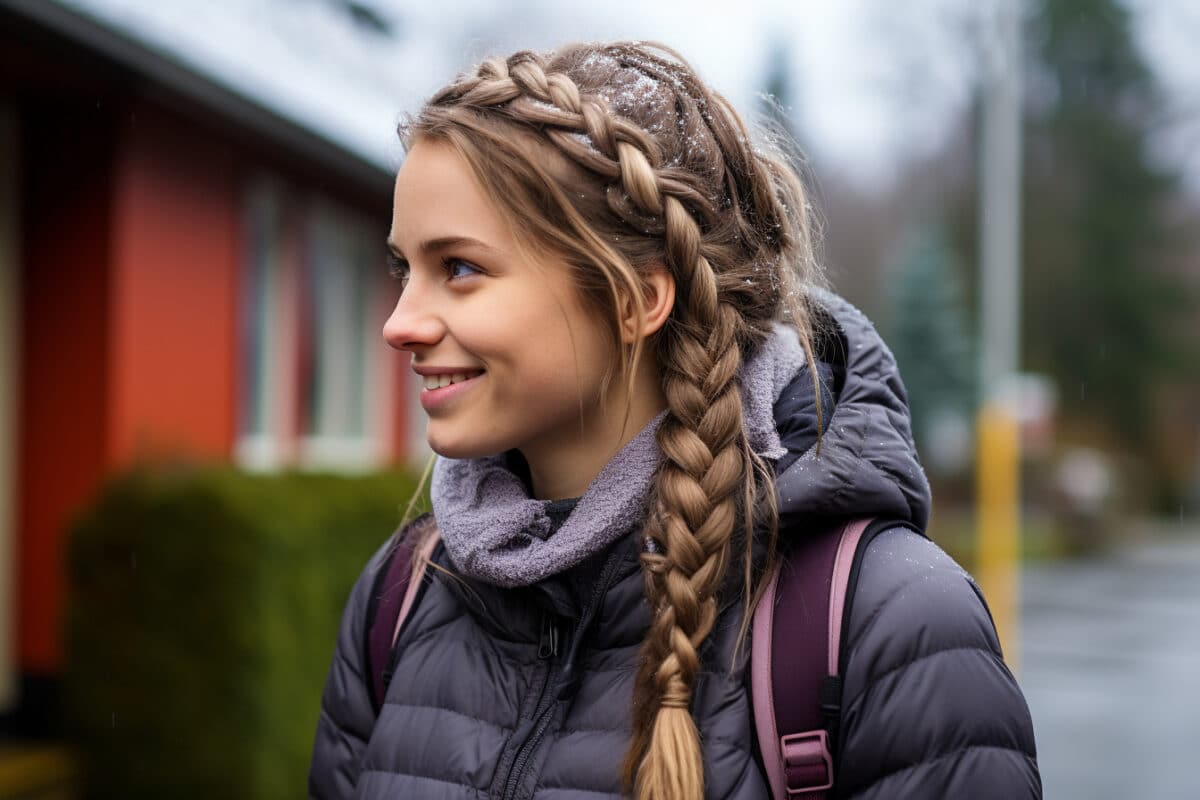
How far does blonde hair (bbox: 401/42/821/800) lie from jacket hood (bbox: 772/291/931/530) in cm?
5

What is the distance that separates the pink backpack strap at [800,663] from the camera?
1.49m

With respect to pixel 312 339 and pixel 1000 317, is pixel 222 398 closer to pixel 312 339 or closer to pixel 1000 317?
pixel 312 339

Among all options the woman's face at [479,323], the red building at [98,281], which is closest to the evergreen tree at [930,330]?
the red building at [98,281]

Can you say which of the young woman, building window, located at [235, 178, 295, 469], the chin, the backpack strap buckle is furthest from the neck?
building window, located at [235, 178, 295, 469]

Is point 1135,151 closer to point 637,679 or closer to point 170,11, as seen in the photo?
point 170,11

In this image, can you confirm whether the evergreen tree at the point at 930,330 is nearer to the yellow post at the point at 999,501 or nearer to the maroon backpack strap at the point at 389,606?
the yellow post at the point at 999,501

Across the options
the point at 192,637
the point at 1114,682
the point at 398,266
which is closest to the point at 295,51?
the point at 192,637

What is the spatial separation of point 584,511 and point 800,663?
36 cm

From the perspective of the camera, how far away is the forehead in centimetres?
164

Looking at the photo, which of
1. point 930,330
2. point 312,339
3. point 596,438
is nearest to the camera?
point 596,438

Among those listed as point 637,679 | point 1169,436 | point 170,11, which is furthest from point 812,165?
point 1169,436

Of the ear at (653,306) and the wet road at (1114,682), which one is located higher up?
the ear at (653,306)

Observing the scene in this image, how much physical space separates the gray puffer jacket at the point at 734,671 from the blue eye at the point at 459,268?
1.13 ft

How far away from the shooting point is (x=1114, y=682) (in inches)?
481
